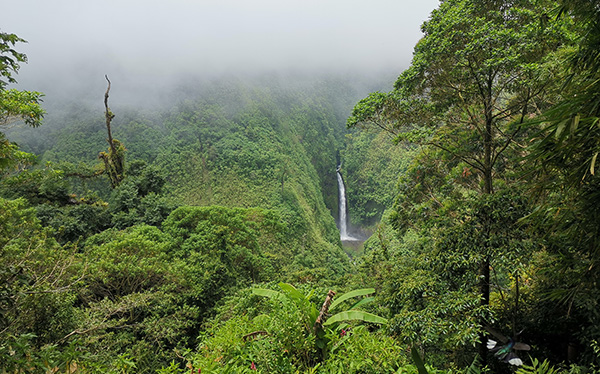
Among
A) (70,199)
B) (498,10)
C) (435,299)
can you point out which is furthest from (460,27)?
(70,199)

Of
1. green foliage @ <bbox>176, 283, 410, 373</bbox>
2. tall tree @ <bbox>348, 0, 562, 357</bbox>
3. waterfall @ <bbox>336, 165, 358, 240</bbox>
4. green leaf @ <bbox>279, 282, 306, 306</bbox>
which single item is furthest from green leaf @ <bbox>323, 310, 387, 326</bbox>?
waterfall @ <bbox>336, 165, 358, 240</bbox>

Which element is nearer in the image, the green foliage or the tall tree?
the green foliage

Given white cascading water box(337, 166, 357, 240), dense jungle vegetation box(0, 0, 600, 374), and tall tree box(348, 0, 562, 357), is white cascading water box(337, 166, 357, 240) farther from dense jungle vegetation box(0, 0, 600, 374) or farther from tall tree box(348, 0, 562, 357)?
tall tree box(348, 0, 562, 357)

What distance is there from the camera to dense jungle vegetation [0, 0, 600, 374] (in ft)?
7.57

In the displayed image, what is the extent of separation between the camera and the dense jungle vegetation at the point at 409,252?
7.57 ft

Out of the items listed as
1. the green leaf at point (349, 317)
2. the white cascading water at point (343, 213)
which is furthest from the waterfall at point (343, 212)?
the green leaf at point (349, 317)

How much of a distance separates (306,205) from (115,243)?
1078 inches

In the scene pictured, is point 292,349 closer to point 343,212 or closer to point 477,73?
point 477,73

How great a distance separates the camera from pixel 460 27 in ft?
15.2

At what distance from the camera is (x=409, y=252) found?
8305 mm

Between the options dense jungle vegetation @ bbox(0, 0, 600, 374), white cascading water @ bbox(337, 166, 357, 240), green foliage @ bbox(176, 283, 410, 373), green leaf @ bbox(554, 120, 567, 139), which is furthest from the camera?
white cascading water @ bbox(337, 166, 357, 240)

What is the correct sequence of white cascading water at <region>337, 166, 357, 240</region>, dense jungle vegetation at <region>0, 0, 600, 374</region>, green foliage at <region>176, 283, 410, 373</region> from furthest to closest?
1. white cascading water at <region>337, 166, 357, 240</region>
2. dense jungle vegetation at <region>0, 0, 600, 374</region>
3. green foliage at <region>176, 283, 410, 373</region>

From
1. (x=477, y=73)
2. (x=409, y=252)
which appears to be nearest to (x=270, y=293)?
(x=477, y=73)

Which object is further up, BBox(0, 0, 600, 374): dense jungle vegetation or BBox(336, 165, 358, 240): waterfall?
BBox(0, 0, 600, 374): dense jungle vegetation
